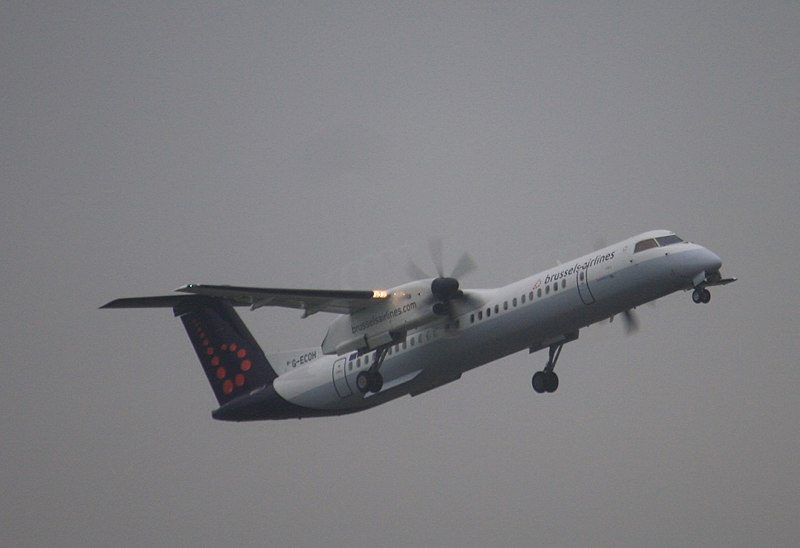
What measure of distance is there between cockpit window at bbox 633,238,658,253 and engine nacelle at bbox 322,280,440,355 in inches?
222

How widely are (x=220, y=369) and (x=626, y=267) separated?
1343cm

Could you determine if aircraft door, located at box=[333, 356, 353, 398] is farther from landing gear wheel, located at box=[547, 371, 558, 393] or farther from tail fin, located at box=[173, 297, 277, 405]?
landing gear wheel, located at box=[547, 371, 558, 393]

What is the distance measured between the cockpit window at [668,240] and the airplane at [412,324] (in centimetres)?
2

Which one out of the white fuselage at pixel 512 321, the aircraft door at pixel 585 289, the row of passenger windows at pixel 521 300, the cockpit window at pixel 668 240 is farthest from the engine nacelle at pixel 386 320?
the cockpit window at pixel 668 240

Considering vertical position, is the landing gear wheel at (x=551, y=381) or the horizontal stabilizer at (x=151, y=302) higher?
the horizontal stabilizer at (x=151, y=302)

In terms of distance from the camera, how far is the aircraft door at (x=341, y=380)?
3388 centimetres

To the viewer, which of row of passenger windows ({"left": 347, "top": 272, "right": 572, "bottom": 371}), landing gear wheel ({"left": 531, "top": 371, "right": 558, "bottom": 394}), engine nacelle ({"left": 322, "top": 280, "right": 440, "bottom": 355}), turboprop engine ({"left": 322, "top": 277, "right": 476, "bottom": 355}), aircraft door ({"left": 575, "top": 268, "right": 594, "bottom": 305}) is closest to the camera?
aircraft door ({"left": 575, "top": 268, "right": 594, "bottom": 305})

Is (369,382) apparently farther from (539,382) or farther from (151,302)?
(151,302)

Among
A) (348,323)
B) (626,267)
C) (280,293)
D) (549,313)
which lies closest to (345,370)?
(348,323)

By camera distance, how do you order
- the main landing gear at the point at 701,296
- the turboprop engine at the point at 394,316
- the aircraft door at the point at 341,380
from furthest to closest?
the aircraft door at the point at 341,380
the turboprop engine at the point at 394,316
the main landing gear at the point at 701,296

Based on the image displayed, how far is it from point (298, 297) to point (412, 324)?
3074 mm

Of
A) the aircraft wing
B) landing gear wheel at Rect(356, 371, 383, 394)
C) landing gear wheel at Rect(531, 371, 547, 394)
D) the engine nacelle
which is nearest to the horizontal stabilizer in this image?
the aircraft wing

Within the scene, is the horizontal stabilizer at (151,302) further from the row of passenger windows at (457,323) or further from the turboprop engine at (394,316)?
the row of passenger windows at (457,323)

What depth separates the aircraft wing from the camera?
30.7 m
